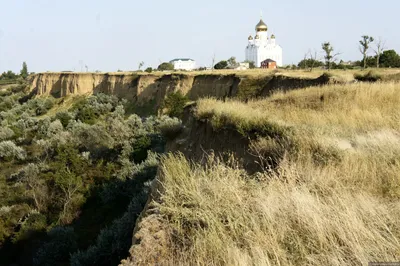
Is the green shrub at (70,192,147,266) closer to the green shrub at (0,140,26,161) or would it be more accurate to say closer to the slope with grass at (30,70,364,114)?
the slope with grass at (30,70,364,114)

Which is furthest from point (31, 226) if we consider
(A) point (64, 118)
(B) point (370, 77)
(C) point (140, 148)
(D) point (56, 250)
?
(A) point (64, 118)

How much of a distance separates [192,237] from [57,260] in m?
10.1

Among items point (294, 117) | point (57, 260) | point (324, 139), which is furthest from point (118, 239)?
point (324, 139)

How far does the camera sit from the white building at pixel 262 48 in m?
89.0

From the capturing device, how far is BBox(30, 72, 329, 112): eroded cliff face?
26984mm

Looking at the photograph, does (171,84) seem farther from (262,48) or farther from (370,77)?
(262,48)

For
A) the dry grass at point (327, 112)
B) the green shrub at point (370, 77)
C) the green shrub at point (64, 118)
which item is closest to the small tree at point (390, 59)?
the green shrub at point (370, 77)

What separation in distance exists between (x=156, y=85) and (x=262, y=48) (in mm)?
51686

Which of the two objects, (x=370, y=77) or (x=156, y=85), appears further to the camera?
(x=156, y=85)

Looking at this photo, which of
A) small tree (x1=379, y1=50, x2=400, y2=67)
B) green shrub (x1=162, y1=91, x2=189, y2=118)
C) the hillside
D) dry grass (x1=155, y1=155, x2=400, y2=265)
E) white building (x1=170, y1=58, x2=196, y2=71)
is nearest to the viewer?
dry grass (x1=155, y1=155, x2=400, y2=265)

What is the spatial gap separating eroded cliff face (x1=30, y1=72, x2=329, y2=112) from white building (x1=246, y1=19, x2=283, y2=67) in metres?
45.1

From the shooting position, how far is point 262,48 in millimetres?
89312

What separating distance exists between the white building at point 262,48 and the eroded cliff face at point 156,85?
148 feet

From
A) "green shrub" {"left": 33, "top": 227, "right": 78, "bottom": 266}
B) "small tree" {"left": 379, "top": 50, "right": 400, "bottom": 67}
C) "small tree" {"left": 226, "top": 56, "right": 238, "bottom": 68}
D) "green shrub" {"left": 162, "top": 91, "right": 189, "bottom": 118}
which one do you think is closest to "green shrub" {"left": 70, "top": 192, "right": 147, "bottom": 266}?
"green shrub" {"left": 33, "top": 227, "right": 78, "bottom": 266}
